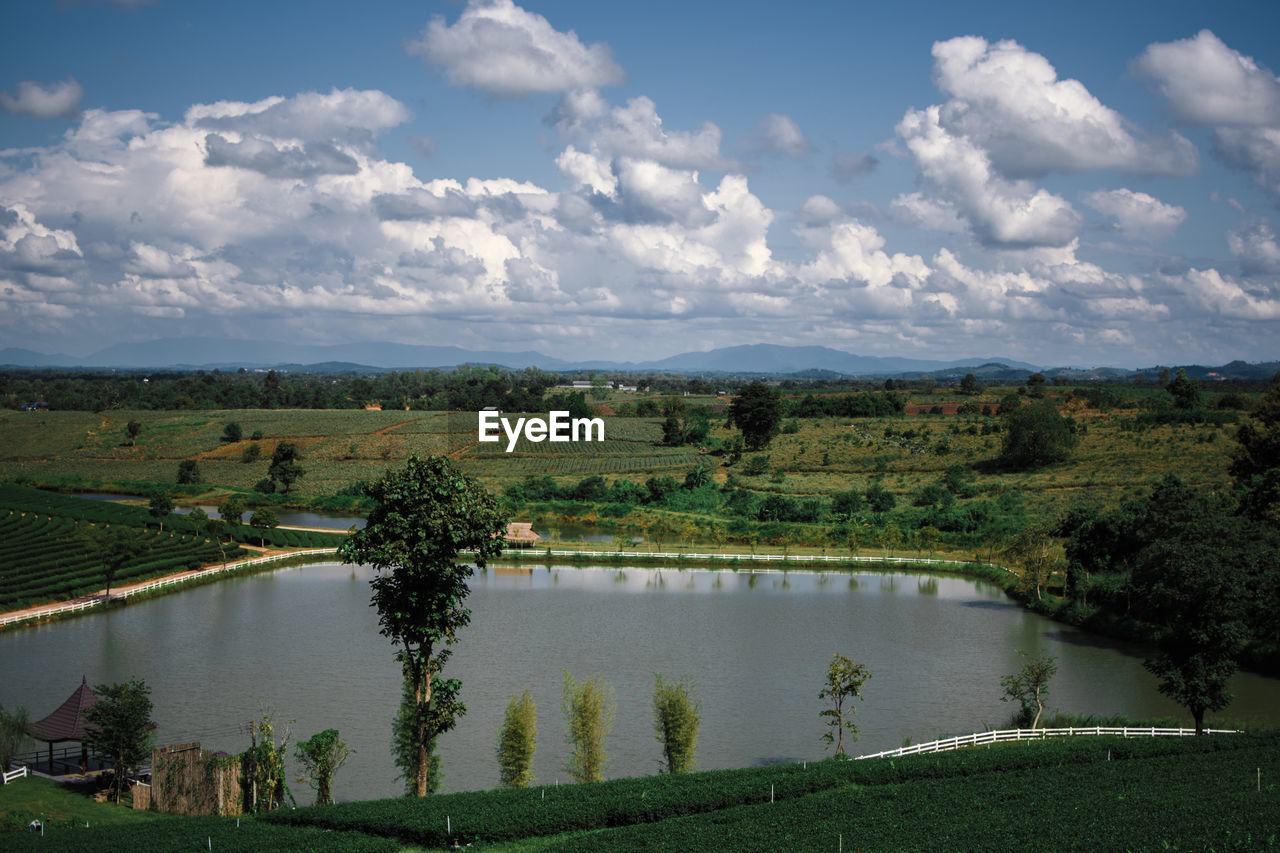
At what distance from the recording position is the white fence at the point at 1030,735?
2095 cm

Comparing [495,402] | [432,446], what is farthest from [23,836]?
[495,402]

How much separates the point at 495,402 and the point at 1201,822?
308 feet

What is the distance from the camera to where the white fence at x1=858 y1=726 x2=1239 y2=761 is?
68.7 ft

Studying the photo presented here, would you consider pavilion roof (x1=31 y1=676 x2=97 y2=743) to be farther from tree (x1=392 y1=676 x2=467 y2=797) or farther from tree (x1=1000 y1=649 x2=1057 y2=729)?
tree (x1=1000 y1=649 x2=1057 y2=729)

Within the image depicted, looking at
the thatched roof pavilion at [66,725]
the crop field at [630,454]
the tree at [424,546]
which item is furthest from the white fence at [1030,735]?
the crop field at [630,454]

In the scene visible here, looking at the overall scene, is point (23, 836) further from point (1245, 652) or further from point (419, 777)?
point (1245, 652)

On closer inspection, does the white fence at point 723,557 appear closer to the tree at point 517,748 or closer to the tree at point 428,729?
the tree at point 428,729

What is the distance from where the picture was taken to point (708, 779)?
1820 centimetres

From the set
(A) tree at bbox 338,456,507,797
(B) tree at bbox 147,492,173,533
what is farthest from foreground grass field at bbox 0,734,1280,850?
(B) tree at bbox 147,492,173,533

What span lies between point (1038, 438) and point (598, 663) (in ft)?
158

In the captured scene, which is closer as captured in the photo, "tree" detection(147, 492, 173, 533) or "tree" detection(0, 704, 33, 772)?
"tree" detection(0, 704, 33, 772)

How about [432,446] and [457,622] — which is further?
[432,446]

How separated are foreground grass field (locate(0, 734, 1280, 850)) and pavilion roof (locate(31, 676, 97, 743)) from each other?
1.30m

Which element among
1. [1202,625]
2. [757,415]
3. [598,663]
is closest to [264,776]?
[598,663]
